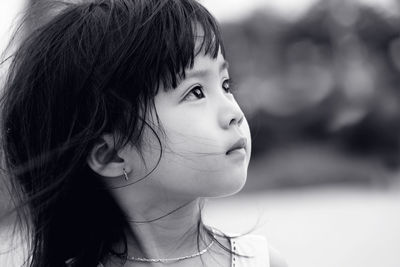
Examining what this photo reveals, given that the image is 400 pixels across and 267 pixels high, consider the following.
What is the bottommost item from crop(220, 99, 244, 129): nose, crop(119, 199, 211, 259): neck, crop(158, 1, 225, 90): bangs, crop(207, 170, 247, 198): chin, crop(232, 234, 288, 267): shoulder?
crop(232, 234, 288, 267): shoulder

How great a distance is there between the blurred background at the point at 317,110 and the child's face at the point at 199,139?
4218mm

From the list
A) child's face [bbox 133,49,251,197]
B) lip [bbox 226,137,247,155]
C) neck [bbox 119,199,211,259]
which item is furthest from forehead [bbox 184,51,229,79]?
neck [bbox 119,199,211,259]

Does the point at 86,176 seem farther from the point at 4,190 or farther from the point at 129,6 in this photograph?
the point at 129,6

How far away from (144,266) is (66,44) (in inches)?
22.1

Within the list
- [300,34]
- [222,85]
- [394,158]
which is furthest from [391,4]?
[222,85]

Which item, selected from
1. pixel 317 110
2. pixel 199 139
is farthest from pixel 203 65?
pixel 317 110

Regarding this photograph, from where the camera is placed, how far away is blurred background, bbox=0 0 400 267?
21.5 ft

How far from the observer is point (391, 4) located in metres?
8.83

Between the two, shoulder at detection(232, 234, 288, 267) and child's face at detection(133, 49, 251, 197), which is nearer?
child's face at detection(133, 49, 251, 197)

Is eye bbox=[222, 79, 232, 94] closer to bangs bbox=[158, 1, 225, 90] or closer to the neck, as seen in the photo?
bangs bbox=[158, 1, 225, 90]

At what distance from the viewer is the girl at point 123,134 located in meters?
1.36

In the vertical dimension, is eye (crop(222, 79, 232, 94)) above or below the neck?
above

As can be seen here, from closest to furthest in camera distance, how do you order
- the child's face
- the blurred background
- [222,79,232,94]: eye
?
the child's face
[222,79,232,94]: eye
the blurred background

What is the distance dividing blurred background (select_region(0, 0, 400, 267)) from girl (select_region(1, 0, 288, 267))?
13.4 ft
